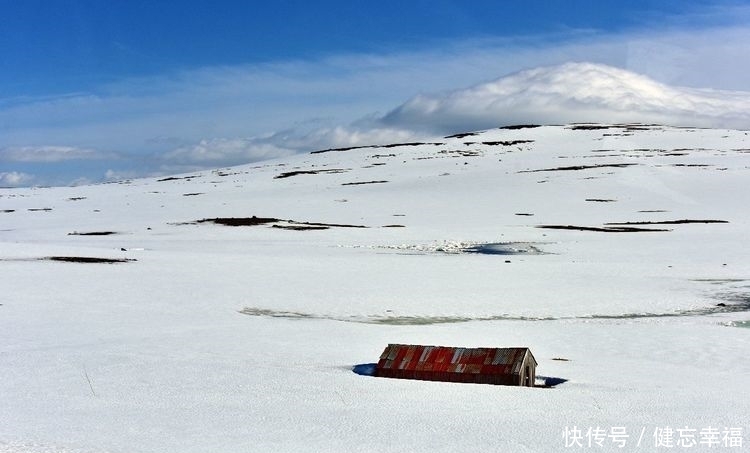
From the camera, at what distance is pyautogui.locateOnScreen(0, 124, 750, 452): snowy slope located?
11.0 meters

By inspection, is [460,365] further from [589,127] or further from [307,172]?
[589,127]

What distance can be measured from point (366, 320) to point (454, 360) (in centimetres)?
806

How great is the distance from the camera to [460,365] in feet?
46.6

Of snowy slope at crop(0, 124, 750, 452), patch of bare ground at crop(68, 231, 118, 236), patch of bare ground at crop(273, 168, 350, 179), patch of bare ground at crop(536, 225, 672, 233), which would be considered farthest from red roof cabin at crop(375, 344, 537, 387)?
patch of bare ground at crop(273, 168, 350, 179)

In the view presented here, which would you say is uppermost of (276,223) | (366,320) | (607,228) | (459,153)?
(459,153)

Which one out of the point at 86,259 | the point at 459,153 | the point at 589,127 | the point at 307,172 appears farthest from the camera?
the point at 589,127

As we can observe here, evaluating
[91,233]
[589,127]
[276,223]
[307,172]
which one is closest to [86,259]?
[91,233]

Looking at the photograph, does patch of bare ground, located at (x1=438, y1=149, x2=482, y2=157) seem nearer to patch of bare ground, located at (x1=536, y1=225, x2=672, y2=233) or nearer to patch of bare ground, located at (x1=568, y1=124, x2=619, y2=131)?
patch of bare ground, located at (x1=568, y1=124, x2=619, y2=131)

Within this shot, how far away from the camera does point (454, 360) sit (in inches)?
566

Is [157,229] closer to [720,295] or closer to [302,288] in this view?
[302,288]

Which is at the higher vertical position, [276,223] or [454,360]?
[454,360]

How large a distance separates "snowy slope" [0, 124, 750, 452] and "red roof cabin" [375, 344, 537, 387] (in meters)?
0.51

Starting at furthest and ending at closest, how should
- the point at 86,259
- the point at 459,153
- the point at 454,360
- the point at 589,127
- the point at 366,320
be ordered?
the point at 589,127, the point at 459,153, the point at 86,259, the point at 366,320, the point at 454,360

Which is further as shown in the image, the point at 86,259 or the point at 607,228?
the point at 607,228
